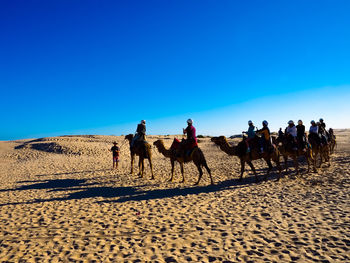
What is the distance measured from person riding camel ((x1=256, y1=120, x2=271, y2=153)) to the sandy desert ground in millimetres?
2015

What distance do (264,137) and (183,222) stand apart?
7.12m

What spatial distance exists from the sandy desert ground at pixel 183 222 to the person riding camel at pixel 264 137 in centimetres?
202

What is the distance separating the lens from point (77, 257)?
5398 millimetres

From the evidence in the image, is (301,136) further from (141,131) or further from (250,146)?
(141,131)

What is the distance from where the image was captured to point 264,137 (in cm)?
1209

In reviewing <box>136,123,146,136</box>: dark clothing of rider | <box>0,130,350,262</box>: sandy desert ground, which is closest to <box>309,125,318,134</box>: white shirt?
<box>0,130,350,262</box>: sandy desert ground

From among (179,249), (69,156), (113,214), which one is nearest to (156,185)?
(113,214)

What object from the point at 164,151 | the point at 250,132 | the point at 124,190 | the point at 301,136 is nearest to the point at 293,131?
the point at 301,136

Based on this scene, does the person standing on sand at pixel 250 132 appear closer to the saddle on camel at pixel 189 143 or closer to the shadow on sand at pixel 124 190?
the shadow on sand at pixel 124 190

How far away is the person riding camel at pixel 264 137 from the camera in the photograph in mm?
11906

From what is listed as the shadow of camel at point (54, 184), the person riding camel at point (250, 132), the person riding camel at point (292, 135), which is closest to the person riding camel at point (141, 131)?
the shadow of camel at point (54, 184)

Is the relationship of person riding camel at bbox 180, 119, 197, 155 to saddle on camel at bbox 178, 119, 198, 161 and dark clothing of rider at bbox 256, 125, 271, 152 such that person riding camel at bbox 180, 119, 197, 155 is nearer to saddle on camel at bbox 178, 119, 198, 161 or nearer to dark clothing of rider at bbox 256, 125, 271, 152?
saddle on camel at bbox 178, 119, 198, 161

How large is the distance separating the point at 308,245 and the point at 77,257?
220 inches

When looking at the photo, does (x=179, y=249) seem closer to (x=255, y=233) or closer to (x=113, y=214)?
(x=255, y=233)
